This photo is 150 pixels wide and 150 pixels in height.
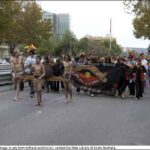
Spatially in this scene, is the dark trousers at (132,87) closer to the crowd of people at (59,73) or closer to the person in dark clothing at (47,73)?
the crowd of people at (59,73)

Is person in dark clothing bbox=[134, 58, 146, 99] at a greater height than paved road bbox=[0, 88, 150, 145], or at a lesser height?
greater

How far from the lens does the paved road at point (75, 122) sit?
10.6 metres

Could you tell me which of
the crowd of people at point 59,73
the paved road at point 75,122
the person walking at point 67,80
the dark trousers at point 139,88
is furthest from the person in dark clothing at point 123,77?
the person walking at point 67,80

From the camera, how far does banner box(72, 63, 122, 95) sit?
2105 cm

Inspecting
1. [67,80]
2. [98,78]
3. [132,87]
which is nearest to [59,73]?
[98,78]

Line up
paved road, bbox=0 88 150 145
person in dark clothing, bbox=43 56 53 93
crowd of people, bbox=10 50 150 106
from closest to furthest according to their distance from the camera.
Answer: paved road, bbox=0 88 150 145 → crowd of people, bbox=10 50 150 106 → person in dark clothing, bbox=43 56 53 93

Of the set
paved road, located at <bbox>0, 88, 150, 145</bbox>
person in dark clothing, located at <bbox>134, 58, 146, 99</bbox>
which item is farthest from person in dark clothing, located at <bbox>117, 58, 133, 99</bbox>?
paved road, located at <bbox>0, 88, 150, 145</bbox>

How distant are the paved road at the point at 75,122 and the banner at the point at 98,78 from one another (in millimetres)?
1670

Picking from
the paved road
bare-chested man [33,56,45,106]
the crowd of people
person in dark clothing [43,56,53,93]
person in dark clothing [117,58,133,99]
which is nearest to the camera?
the paved road

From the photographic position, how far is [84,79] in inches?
862

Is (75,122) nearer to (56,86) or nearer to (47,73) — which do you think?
(47,73)

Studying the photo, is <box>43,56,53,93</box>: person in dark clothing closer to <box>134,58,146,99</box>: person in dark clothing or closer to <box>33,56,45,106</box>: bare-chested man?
<box>134,58,146,99</box>: person in dark clothing

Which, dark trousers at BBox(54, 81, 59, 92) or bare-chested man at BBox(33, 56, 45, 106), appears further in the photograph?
dark trousers at BBox(54, 81, 59, 92)

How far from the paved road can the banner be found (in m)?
Answer: 1.67
